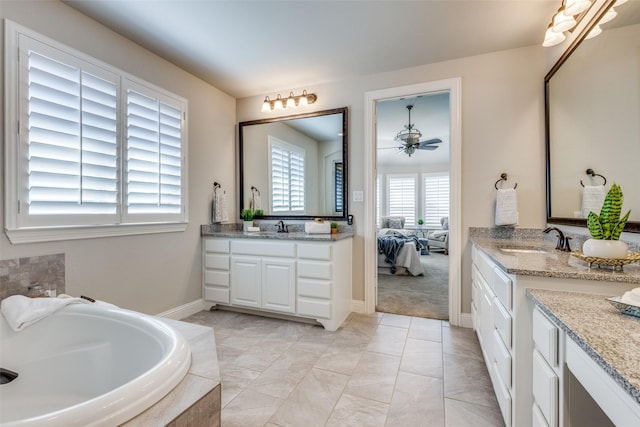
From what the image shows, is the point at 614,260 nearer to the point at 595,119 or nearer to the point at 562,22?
the point at 595,119

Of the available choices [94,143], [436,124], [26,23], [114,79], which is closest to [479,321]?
[94,143]

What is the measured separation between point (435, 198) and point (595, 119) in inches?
251

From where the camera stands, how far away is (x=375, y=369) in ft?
6.46

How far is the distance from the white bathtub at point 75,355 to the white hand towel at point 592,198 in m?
2.29

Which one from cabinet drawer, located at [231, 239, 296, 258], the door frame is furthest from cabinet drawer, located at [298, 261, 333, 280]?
the door frame

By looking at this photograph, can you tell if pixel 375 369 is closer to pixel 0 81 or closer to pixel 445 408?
pixel 445 408

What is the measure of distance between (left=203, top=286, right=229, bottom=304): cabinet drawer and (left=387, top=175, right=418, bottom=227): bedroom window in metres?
6.03

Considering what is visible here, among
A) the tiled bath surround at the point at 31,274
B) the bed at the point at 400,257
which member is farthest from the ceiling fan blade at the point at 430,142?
the tiled bath surround at the point at 31,274

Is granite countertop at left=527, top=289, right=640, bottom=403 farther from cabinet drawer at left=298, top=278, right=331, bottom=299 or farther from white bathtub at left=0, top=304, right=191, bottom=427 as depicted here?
cabinet drawer at left=298, top=278, right=331, bottom=299

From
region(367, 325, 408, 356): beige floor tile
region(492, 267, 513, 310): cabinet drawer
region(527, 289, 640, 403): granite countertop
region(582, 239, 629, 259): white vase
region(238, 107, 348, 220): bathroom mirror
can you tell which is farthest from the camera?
region(238, 107, 348, 220): bathroom mirror

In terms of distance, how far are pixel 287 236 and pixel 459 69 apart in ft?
7.31

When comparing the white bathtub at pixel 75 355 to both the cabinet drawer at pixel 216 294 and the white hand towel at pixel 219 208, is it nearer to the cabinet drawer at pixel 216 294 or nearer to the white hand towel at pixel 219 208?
the cabinet drawer at pixel 216 294

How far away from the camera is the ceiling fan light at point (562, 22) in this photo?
1760 mm

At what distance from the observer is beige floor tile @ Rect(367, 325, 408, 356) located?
224 centimetres
